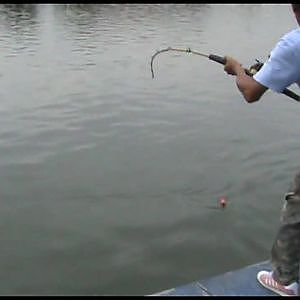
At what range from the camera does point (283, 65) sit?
380cm

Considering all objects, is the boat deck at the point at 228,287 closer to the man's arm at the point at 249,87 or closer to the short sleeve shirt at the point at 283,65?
the man's arm at the point at 249,87

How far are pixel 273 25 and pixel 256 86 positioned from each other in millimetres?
33550

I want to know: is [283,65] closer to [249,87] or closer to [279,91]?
[279,91]

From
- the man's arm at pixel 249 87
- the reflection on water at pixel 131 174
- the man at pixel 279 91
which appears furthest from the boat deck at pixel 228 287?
the man's arm at pixel 249 87

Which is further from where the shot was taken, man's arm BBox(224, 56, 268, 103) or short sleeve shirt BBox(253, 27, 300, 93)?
man's arm BBox(224, 56, 268, 103)

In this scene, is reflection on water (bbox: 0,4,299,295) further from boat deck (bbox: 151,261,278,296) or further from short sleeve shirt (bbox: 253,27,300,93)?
short sleeve shirt (bbox: 253,27,300,93)

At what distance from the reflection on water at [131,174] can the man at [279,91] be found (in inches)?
87.7

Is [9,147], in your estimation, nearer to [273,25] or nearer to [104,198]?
[104,198]

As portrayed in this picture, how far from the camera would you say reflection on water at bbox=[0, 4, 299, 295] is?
7.02 meters

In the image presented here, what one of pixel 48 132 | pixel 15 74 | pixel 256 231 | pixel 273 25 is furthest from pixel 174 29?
pixel 256 231

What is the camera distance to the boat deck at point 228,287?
4.85 metres

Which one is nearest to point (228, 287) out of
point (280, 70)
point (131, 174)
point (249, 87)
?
point (249, 87)

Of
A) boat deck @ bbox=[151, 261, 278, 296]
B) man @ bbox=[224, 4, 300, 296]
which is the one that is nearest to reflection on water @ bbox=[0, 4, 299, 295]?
boat deck @ bbox=[151, 261, 278, 296]

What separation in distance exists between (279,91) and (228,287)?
201cm
